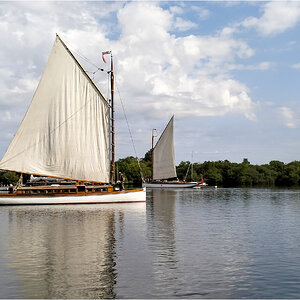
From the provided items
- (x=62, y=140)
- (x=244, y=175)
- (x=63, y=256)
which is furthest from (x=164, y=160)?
(x=63, y=256)

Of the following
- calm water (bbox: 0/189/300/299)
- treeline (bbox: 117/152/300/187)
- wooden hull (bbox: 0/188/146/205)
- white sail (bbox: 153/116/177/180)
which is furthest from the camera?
treeline (bbox: 117/152/300/187)

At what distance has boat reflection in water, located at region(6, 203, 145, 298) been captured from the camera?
14898 mm

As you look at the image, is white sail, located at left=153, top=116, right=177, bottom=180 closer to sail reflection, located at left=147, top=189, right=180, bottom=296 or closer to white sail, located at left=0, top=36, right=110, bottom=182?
white sail, located at left=0, top=36, right=110, bottom=182

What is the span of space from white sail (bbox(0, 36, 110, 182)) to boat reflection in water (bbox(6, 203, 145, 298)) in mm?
15480

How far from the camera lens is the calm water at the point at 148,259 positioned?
14.8 meters

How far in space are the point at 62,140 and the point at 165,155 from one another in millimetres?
61042

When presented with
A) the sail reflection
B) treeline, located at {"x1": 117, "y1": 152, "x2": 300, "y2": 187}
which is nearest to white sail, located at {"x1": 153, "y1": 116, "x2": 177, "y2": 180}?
treeline, located at {"x1": 117, "y1": 152, "x2": 300, "y2": 187}

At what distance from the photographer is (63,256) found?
19906mm

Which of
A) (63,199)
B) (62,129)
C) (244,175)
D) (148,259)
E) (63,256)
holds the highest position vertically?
(62,129)

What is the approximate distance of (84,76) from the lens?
1989 inches

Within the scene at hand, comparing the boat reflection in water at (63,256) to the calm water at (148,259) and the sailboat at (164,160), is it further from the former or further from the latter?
the sailboat at (164,160)

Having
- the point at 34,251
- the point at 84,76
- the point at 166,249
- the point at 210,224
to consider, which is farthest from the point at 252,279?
the point at 84,76

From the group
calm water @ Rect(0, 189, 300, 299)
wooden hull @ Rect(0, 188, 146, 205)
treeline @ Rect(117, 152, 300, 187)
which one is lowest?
calm water @ Rect(0, 189, 300, 299)

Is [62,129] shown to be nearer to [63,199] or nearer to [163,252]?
[63,199]
